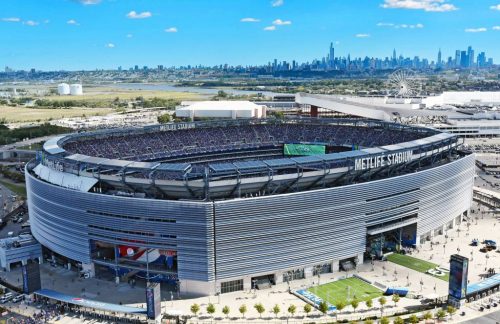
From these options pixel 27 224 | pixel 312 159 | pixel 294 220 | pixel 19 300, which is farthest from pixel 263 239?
pixel 27 224

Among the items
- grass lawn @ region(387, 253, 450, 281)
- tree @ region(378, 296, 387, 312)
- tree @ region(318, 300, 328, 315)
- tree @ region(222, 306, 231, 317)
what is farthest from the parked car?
grass lawn @ region(387, 253, 450, 281)

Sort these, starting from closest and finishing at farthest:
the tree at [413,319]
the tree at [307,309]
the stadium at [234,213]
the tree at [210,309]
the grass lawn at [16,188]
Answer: the tree at [413,319], the tree at [307,309], the tree at [210,309], the stadium at [234,213], the grass lawn at [16,188]

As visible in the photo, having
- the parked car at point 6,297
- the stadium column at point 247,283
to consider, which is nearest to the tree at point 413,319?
the stadium column at point 247,283

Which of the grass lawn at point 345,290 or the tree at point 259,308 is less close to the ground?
the tree at point 259,308

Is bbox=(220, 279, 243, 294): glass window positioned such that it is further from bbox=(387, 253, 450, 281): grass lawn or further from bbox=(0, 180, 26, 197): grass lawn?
bbox=(0, 180, 26, 197): grass lawn

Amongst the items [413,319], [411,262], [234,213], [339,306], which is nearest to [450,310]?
[413,319]

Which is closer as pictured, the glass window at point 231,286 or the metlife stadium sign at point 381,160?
the glass window at point 231,286

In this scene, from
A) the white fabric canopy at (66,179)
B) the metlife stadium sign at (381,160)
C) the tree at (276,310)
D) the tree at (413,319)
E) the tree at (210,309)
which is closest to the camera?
the tree at (413,319)

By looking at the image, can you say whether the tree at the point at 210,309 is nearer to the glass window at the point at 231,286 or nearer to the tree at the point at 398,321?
the glass window at the point at 231,286

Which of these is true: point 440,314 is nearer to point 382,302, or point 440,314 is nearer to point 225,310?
point 382,302
